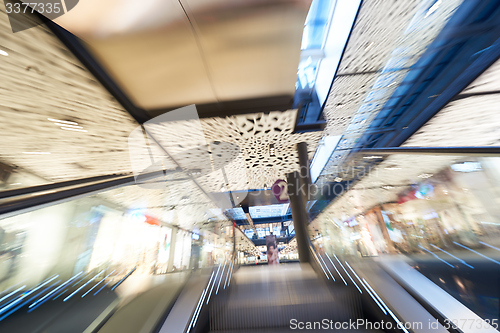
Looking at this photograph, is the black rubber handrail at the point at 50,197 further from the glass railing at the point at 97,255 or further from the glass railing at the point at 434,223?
the glass railing at the point at 434,223

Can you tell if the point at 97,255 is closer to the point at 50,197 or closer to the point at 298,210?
the point at 50,197

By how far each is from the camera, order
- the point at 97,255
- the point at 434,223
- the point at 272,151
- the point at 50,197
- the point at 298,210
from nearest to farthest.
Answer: the point at 50,197, the point at 434,223, the point at 272,151, the point at 97,255, the point at 298,210

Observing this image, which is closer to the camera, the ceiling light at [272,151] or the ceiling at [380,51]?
the ceiling at [380,51]

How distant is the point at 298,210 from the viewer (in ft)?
19.9

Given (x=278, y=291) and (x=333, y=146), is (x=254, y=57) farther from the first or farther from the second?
(x=333, y=146)

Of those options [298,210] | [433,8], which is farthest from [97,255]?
[433,8]

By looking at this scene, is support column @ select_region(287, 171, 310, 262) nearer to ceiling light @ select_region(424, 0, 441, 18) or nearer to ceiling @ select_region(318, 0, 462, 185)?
ceiling @ select_region(318, 0, 462, 185)

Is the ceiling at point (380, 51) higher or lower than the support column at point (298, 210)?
higher

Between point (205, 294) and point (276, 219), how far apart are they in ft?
44.8

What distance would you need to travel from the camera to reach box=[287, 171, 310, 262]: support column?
5.12 meters

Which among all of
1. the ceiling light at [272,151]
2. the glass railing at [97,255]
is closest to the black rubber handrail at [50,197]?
the glass railing at [97,255]

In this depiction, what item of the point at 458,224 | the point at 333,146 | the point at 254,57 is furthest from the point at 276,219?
the point at 254,57

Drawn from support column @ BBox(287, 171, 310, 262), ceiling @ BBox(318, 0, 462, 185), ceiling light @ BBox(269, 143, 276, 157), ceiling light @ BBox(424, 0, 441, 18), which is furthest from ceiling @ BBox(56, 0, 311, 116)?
support column @ BBox(287, 171, 310, 262)

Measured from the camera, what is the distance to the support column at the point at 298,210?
512cm
